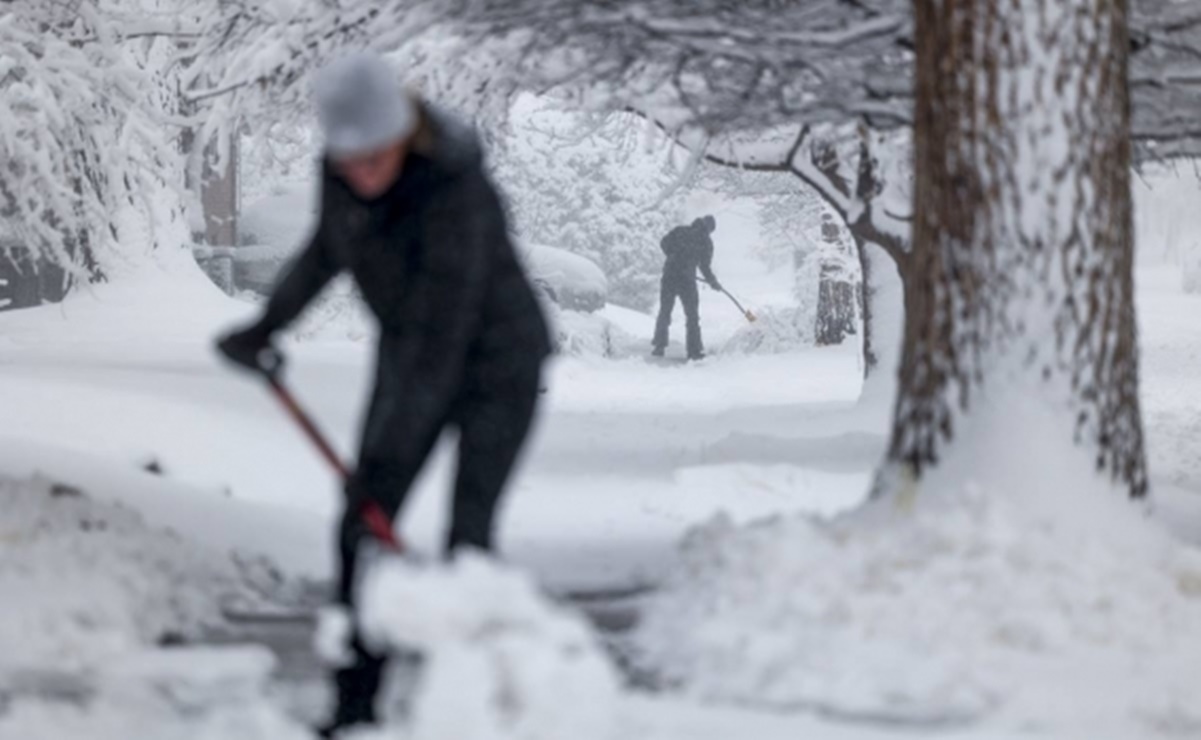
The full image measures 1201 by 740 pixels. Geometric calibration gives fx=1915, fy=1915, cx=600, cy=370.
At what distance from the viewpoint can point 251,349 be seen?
4.83 meters

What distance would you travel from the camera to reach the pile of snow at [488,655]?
3.94 meters

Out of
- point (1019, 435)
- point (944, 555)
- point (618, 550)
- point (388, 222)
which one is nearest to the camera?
point (388, 222)

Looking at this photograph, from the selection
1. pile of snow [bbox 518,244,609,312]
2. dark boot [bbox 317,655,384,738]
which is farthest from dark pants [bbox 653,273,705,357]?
dark boot [bbox 317,655,384,738]

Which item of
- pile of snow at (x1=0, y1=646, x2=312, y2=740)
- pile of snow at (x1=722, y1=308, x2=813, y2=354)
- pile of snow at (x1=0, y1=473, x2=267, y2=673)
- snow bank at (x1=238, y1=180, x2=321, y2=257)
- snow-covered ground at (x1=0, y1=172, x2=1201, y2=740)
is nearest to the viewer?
pile of snow at (x1=0, y1=646, x2=312, y2=740)

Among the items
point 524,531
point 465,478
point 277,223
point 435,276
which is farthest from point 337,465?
point 277,223

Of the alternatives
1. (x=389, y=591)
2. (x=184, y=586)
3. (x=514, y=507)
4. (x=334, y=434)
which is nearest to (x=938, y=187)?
(x=184, y=586)

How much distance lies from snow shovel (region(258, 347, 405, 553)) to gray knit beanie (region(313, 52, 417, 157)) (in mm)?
805

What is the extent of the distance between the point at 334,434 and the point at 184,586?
6.44m

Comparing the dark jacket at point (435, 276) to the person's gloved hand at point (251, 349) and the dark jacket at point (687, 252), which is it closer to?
the person's gloved hand at point (251, 349)

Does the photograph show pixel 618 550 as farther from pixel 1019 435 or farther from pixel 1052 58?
pixel 1052 58

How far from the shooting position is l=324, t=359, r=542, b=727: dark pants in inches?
180

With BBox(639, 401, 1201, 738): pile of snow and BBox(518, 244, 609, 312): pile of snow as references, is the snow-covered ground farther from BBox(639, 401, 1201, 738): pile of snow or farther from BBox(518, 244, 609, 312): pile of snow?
BBox(518, 244, 609, 312): pile of snow

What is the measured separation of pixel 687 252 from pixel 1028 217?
855 inches

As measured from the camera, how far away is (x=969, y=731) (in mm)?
4762
